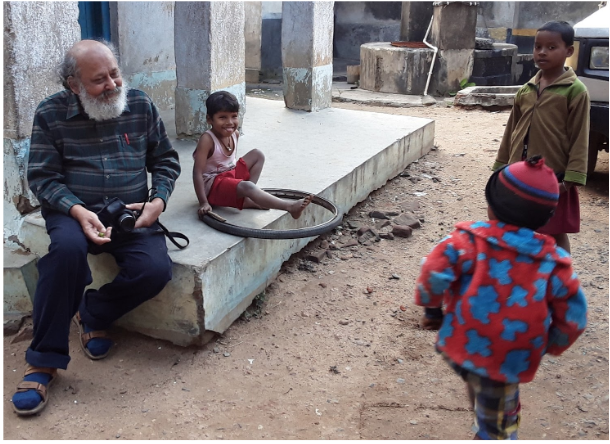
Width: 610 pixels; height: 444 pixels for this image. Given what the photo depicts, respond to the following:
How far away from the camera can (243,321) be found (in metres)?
3.47

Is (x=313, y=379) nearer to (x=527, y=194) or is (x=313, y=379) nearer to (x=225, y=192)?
(x=225, y=192)

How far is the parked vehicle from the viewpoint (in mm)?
4848

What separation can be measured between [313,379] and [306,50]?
455 centimetres

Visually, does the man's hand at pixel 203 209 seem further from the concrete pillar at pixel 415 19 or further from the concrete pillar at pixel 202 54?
the concrete pillar at pixel 415 19

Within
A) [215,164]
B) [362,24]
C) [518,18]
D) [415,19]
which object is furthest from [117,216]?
[518,18]

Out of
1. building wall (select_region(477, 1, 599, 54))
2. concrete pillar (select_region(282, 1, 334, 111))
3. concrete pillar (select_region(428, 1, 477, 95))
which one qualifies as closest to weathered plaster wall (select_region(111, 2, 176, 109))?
concrete pillar (select_region(282, 1, 334, 111))

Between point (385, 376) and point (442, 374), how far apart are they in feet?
0.93

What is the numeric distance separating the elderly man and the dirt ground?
8.3 inches

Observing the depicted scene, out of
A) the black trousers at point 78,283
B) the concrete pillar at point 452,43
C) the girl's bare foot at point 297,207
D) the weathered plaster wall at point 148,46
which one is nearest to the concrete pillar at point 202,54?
the weathered plaster wall at point 148,46

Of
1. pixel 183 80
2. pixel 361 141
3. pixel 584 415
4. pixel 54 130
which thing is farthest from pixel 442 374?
pixel 183 80

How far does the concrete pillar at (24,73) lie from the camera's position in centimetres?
327

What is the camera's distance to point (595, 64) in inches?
194

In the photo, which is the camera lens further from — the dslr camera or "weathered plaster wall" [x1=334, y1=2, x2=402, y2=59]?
"weathered plaster wall" [x1=334, y1=2, x2=402, y2=59]

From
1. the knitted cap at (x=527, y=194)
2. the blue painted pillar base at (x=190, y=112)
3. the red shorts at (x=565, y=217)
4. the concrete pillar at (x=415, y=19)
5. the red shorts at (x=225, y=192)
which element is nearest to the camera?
the knitted cap at (x=527, y=194)
